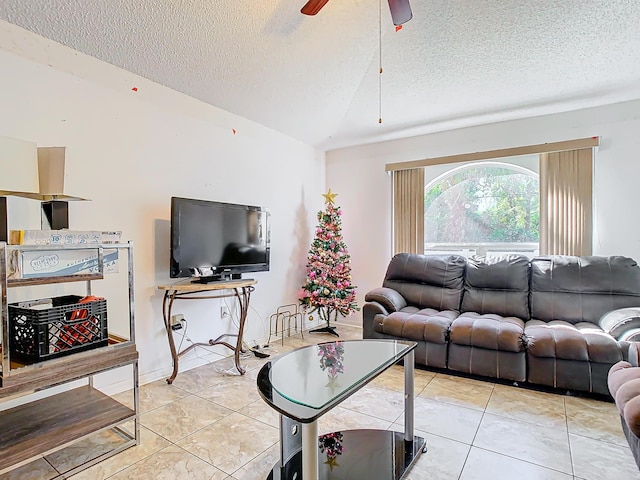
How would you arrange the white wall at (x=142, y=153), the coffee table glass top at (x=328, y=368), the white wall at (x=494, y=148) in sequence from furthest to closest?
the white wall at (x=494, y=148), the white wall at (x=142, y=153), the coffee table glass top at (x=328, y=368)

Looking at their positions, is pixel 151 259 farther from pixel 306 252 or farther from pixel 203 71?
pixel 306 252

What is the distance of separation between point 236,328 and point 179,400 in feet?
3.77

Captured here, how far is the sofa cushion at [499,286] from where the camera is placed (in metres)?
3.32

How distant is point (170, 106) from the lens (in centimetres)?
304

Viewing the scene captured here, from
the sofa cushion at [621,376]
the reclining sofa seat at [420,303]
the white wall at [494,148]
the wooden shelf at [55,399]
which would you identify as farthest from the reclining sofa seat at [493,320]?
the wooden shelf at [55,399]

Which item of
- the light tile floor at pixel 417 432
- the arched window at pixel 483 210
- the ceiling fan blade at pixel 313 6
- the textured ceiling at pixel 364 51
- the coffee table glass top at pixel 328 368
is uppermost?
the textured ceiling at pixel 364 51

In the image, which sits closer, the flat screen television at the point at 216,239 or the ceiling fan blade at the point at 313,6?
the ceiling fan blade at the point at 313,6

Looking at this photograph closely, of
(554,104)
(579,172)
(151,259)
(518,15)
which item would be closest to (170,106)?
(151,259)

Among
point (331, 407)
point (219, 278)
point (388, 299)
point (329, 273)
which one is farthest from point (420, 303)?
point (331, 407)

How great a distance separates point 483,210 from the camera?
4133mm

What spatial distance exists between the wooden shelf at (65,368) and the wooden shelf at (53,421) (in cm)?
26

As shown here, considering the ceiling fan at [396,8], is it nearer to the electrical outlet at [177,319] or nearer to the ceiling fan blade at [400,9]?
the ceiling fan blade at [400,9]

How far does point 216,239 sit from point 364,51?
2.09 meters

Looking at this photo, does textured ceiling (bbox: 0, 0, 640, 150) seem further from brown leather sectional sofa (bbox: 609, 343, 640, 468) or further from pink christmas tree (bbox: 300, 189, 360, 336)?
brown leather sectional sofa (bbox: 609, 343, 640, 468)
